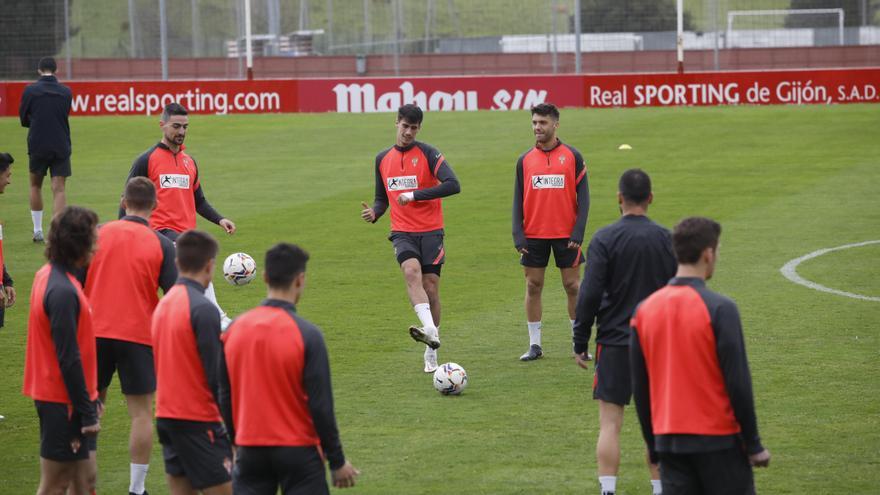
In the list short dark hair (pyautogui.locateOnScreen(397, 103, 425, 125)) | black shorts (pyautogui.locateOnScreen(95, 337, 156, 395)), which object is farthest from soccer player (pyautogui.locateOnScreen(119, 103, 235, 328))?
black shorts (pyautogui.locateOnScreen(95, 337, 156, 395))

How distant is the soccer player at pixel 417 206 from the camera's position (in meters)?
11.7

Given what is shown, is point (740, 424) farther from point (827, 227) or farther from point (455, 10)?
point (455, 10)

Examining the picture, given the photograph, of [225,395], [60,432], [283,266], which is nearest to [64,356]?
[60,432]

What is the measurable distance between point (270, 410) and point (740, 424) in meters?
2.26

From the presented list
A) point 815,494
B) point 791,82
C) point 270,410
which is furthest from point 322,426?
point 791,82

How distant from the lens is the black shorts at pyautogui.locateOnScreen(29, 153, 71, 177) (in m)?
18.8

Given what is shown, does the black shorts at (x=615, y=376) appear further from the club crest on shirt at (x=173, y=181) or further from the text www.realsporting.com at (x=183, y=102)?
the text www.realsporting.com at (x=183, y=102)

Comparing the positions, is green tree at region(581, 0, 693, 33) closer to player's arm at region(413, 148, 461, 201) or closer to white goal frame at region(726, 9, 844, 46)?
white goal frame at region(726, 9, 844, 46)

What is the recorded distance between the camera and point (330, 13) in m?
44.4

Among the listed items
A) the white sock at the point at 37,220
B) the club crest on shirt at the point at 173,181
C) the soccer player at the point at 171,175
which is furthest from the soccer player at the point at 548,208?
the white sock at the point at 37,220

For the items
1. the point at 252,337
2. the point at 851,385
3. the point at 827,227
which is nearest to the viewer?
the point at 252,337

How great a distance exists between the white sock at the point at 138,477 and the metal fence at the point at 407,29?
31014 millimetres

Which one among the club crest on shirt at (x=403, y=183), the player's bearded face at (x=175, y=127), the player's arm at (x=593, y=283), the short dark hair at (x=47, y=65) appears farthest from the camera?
the short dark hair at (x=47, y=65)

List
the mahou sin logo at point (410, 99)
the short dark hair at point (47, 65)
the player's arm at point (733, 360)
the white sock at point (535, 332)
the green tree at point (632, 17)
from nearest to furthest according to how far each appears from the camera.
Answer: the player's arm at point (733, 360) → the white sock at point (535, 332) → the short dark hair at point (47, 65) → the mahou sin logo at point (410, 99) → the green tree at point (632, 17)
